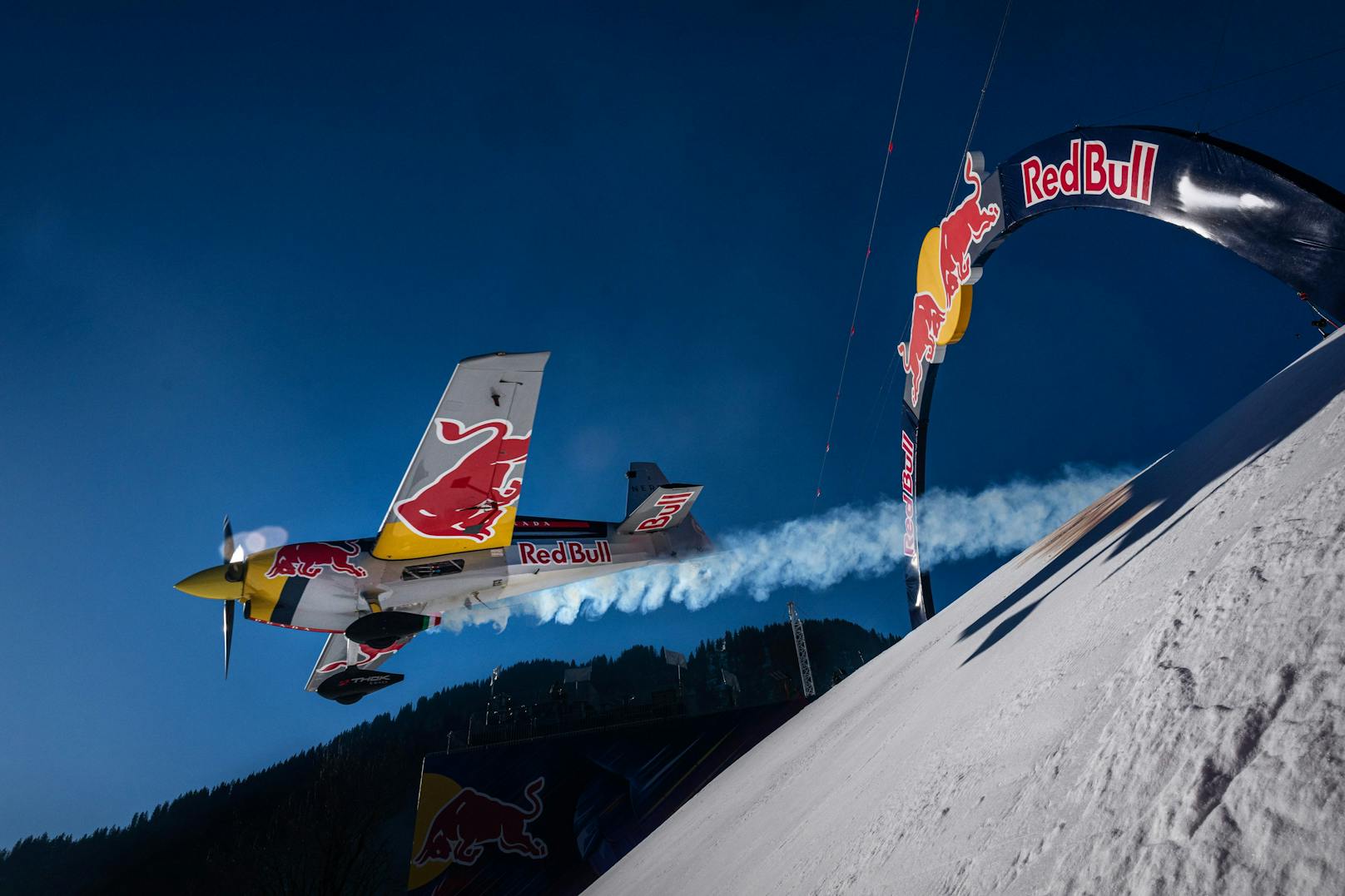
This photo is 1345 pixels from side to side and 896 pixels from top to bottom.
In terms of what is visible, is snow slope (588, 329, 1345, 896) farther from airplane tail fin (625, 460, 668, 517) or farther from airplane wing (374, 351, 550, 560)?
airplane tail fin (625, 460, 668, 517)

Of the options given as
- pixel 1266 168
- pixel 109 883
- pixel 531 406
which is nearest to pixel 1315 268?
pixel 1266 168

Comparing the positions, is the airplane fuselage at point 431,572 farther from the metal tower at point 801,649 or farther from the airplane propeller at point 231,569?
the metal tower at point 801,649

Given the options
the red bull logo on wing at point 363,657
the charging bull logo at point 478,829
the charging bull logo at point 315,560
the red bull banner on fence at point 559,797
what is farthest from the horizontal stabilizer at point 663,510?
the charging bull logo at point 478,829

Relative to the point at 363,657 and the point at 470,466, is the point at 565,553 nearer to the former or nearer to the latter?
the point at 470,466

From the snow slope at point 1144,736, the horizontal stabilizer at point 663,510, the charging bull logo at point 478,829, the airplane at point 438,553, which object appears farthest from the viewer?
the charging bull logo at point 478,829

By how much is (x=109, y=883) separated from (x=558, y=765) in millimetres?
33460

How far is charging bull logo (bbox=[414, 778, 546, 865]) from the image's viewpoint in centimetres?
1583

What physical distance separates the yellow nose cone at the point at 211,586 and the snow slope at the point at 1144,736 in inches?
407

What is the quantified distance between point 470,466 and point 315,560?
3.49m

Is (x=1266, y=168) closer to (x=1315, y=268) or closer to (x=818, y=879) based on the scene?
(x=1315, y=268)

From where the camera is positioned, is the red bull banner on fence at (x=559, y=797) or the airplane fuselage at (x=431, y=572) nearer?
the airplane fuselage at (x=431, y=572)

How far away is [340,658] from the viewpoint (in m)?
14.5

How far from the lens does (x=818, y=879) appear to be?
186 cm

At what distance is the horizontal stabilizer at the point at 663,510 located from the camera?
13.9m
